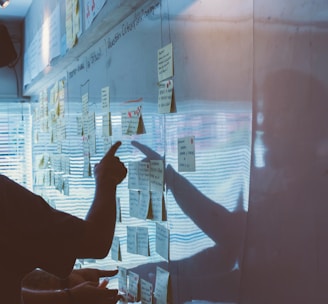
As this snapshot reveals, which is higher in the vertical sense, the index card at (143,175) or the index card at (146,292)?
the index card at (143,175)

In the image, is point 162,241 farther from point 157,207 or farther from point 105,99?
point 105,99

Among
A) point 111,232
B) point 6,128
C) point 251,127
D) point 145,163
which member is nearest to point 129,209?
point 145,163

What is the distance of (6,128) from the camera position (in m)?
4.32

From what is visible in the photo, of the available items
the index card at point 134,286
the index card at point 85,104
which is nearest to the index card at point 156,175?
the index card at point 134,286

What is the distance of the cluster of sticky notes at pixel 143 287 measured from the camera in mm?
1463

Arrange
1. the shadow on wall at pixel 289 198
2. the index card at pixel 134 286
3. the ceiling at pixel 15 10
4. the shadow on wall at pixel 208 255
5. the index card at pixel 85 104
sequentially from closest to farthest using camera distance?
the shadow on wall at pixel 289 198, the shadow on wall at pixel 208 255, the index card at pixel 134 286, the index card at pixel 85 104, the ceiling at pixel 15 10

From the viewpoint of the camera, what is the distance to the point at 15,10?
154 inches

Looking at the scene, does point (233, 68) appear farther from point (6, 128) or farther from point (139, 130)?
point (6, 128)

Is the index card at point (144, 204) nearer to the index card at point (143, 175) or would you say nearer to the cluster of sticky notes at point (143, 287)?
the index card at point (143, 175)

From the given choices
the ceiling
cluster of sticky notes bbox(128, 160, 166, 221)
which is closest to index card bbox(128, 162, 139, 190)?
cluster of sticky notes bbox(128, 160, 166, 221)

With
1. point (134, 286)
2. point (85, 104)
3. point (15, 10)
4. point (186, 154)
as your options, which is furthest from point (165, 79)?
point (15, 10)

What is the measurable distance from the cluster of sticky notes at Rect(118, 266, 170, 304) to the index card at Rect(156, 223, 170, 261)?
0.05m

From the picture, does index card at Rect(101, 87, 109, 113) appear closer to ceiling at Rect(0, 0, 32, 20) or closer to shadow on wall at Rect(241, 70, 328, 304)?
shadow on wall at Rect(241, 70, 328, 304)

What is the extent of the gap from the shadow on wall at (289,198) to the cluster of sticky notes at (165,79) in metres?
0.42
